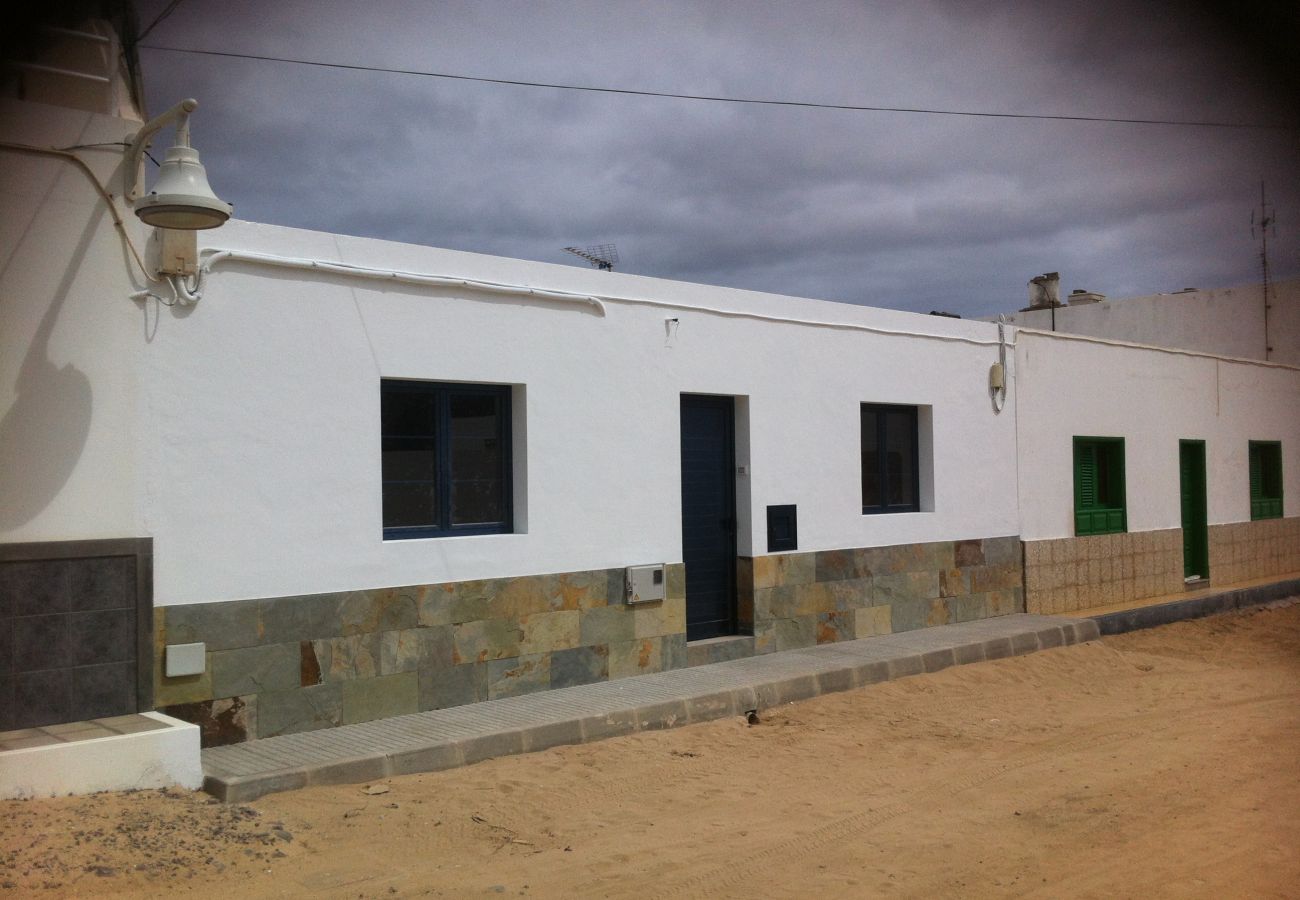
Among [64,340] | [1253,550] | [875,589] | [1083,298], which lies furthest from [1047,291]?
[64,340]

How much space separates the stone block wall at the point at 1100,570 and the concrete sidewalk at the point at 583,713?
1723 millimetres

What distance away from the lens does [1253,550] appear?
17.5 m

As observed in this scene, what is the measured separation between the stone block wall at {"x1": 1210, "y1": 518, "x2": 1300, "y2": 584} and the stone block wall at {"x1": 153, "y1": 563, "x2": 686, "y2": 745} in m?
10.9

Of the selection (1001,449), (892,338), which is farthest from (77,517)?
(1001,449)

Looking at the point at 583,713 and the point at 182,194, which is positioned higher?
the point at 182,194

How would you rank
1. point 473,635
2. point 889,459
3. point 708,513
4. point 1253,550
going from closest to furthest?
point 473,635 → point 708,513 → point 889,459 → point 1253,550

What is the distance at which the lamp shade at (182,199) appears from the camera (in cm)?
581

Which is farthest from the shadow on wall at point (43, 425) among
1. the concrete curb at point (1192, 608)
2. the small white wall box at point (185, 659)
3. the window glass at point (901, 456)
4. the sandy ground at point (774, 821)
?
the concrete curb at point (1192, 608)

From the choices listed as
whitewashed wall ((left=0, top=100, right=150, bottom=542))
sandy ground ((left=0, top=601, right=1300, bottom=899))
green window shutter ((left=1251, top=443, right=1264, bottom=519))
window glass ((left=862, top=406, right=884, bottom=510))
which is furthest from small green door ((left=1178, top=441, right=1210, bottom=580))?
whitewashed wall ((left=0, top=100, right=150, bottom=542))

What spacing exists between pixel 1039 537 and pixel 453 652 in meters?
8.07

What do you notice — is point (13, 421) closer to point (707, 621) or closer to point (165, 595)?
point (165, 595)

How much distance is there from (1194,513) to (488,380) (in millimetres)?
12658

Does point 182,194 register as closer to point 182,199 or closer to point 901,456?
point 182,199

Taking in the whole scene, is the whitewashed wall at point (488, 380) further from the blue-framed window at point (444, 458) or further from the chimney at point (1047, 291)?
the chimney at point (1047, 291)
